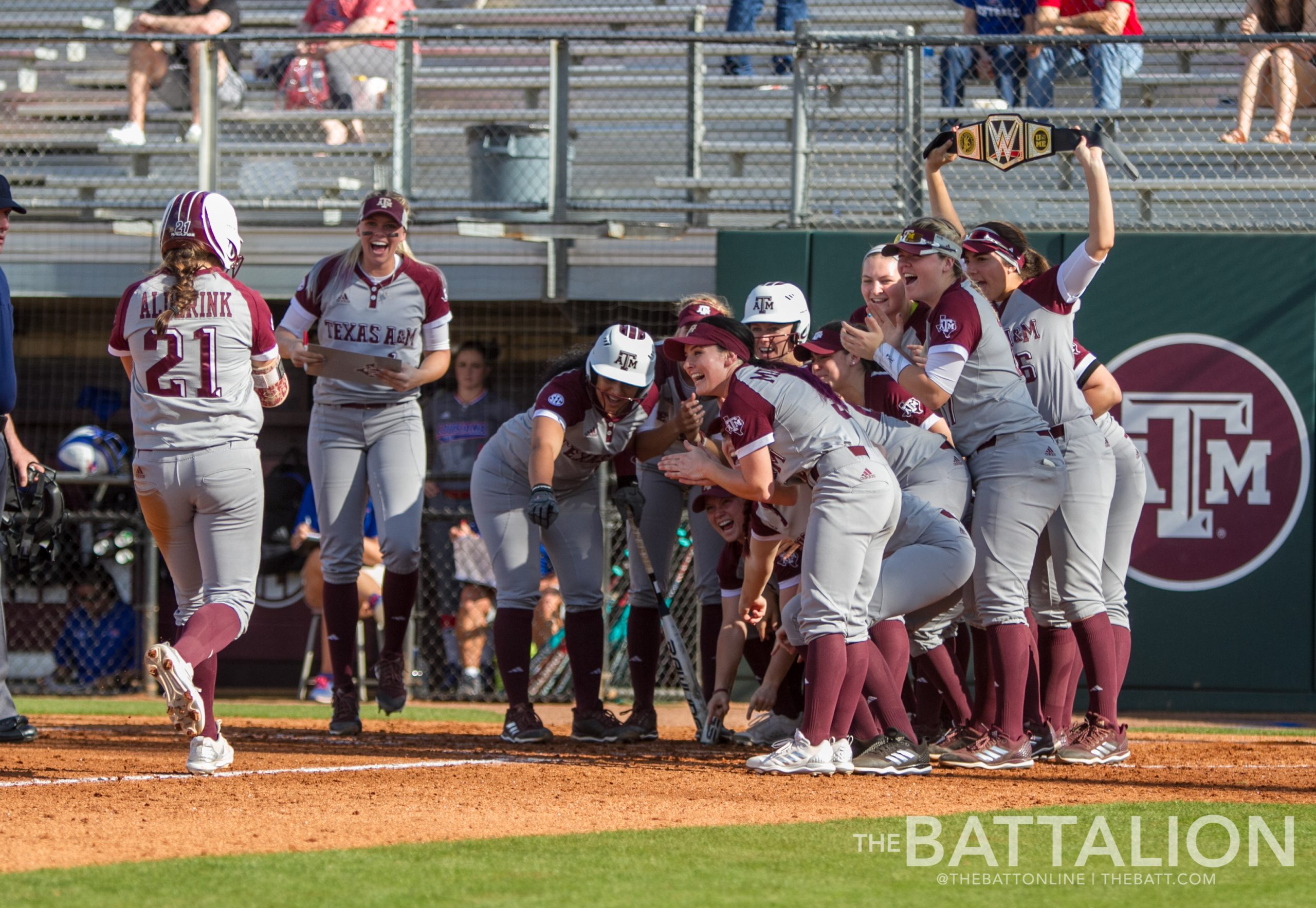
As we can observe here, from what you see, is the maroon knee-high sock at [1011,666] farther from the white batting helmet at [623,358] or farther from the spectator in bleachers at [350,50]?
the spectator in bleachers at [350,50]

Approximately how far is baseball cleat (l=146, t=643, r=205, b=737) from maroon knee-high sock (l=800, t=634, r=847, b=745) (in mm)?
1935

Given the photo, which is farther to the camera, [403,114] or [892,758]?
[403,114]

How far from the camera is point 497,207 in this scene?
9125 millimetres

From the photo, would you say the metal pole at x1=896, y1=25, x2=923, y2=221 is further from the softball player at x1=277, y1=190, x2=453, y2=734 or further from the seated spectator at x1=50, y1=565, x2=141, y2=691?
the seated spectator at x1=50, y1=565, x2=141, y2=691

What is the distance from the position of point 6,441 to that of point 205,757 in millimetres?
1771

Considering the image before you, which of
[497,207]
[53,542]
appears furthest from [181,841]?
[497,207]

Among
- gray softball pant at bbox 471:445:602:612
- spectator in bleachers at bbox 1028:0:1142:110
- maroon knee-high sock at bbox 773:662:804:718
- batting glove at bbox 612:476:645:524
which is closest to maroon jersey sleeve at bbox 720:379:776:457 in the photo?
batting glove at bbox 612:476:645:524

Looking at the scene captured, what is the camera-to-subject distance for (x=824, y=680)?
4.96 meters

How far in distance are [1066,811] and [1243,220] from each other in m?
5.37

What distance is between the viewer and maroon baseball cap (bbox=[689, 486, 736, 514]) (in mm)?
5902

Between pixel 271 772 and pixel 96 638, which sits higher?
pixel 271 772

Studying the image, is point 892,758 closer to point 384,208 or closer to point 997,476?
point 997,476

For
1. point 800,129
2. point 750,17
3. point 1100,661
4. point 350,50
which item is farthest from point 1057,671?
point 350,50

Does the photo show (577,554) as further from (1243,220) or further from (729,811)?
(1243,220)
